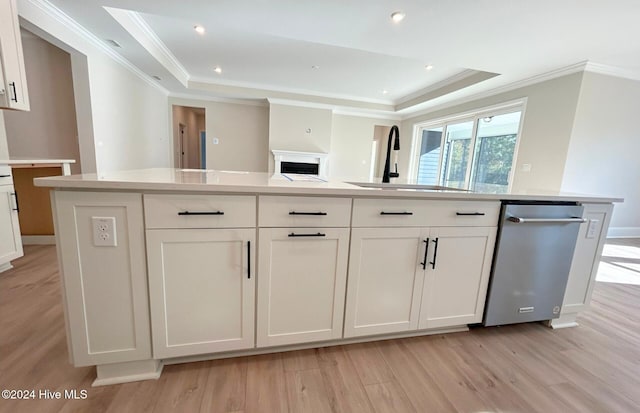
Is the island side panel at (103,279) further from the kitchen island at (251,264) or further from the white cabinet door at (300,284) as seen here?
the white cabinet door at (300,284)

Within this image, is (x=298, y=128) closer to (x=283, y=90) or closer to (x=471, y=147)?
(x=283, y=90)

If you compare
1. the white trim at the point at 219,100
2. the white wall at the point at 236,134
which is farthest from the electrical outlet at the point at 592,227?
the white wall at the point at 236,134

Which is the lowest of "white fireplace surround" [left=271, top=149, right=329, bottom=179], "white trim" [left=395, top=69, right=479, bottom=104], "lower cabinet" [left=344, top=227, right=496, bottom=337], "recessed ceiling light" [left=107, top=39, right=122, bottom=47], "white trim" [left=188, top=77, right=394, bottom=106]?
"lower cabinet" [left=344, top=227, right=496, bottom=337]

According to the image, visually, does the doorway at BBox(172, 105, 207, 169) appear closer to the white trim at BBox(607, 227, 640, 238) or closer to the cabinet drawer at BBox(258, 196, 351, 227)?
the cabinet drawer at BBox(258, 196, 351, 227)

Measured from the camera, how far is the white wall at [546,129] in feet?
11.9

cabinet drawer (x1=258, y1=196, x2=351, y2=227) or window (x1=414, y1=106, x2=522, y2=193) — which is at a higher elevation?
window (x1=414, y1=106, x2=522, y2=193)

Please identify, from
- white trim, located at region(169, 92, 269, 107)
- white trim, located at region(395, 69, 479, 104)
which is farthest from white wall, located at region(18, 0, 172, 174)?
white trim, located at region(395, 69, 479, 104)

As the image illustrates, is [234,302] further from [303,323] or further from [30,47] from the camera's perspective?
[30,47]

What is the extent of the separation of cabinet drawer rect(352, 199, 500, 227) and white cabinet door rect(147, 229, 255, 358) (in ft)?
1.94

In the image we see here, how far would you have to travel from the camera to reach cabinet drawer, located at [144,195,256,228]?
109 centimetres

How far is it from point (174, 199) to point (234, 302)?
56 cm

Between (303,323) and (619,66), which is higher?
(619,66)

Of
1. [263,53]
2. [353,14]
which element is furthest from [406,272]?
[263,53]

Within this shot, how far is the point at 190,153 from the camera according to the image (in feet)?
27.0
